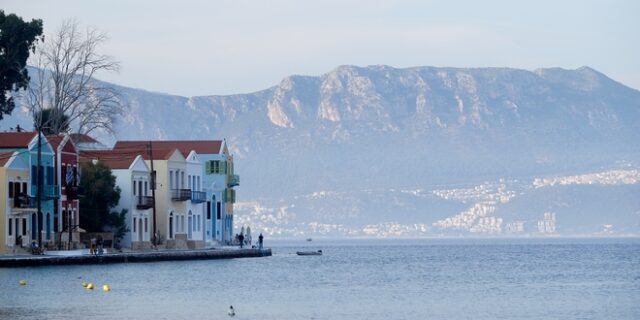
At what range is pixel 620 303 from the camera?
215 feet

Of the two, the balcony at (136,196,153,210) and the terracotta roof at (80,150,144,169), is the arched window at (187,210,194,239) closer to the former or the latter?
the terracotta roof at (80,150,144,169)

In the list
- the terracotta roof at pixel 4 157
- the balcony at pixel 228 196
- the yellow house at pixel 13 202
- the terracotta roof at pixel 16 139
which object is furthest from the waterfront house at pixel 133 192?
the balcony at pixel 228 196

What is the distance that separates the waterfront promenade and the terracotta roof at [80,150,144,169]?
6.19 metres

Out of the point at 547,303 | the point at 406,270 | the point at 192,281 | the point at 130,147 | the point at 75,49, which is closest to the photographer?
the point at 547,303

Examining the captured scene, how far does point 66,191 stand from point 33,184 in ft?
15.7

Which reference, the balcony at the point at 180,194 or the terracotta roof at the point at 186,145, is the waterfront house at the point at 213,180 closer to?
the terracotta roof at the point at 186,145

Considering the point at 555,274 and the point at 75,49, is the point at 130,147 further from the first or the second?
the point at 555,274

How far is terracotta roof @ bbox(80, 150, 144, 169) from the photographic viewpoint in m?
108

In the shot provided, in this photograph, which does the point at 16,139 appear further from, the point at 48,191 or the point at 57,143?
the point at 57,143

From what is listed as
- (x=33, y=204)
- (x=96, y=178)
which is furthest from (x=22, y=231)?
(x=96, y=178)

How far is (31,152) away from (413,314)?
1548 inches

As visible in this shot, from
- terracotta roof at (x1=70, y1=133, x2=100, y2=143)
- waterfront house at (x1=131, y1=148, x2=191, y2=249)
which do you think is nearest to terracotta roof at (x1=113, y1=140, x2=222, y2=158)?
terracotta roof at (x1=70, y1=133, x2=100, y2=143)

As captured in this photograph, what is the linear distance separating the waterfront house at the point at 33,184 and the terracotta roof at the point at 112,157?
11.1 meters

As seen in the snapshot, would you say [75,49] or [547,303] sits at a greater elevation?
[75,49]
